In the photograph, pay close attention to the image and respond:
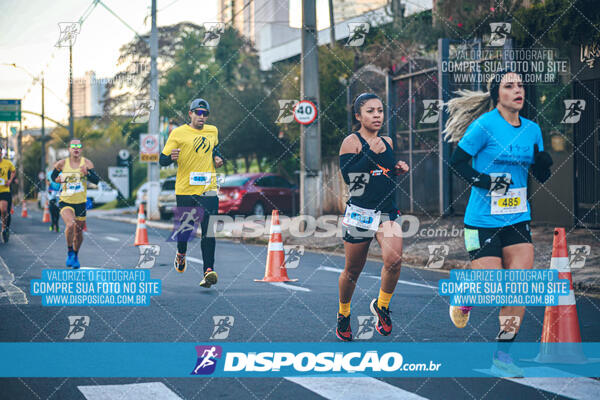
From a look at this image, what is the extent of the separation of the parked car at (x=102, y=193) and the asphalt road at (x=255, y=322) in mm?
36498

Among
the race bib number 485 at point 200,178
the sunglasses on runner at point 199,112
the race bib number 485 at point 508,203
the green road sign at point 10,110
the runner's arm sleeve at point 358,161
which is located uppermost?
the green road sign at point 10,110

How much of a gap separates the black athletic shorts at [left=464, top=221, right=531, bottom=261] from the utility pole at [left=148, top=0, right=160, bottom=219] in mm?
16292

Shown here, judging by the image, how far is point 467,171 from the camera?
17.9 ft

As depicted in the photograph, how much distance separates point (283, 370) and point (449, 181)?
12.7 metres

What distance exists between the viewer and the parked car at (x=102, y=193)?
5022cm

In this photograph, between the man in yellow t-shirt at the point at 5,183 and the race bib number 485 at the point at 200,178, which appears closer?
the race bib number 485 at the point at 200,178

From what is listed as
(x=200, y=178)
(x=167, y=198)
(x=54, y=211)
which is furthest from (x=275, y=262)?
(x=167, y=198)

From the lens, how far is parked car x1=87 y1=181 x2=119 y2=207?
50.2 metres

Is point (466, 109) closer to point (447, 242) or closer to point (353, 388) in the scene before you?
point (353, 388)

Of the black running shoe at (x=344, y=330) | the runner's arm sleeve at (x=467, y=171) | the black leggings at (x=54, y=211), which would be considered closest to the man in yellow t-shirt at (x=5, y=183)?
the black leggings at (x=54, y=211)

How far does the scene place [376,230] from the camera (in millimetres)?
6117

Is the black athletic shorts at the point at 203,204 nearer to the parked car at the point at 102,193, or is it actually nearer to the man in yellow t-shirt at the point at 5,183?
the man in yellow t-shirt at the point at 5,183

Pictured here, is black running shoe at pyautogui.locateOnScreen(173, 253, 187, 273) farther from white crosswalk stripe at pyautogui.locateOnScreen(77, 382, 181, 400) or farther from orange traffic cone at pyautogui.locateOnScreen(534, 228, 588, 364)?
orange traffic cone at pyautogui.locateOnScreen(534, 228, 588, 364)

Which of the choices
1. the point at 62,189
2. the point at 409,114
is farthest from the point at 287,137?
the point at 62,189
